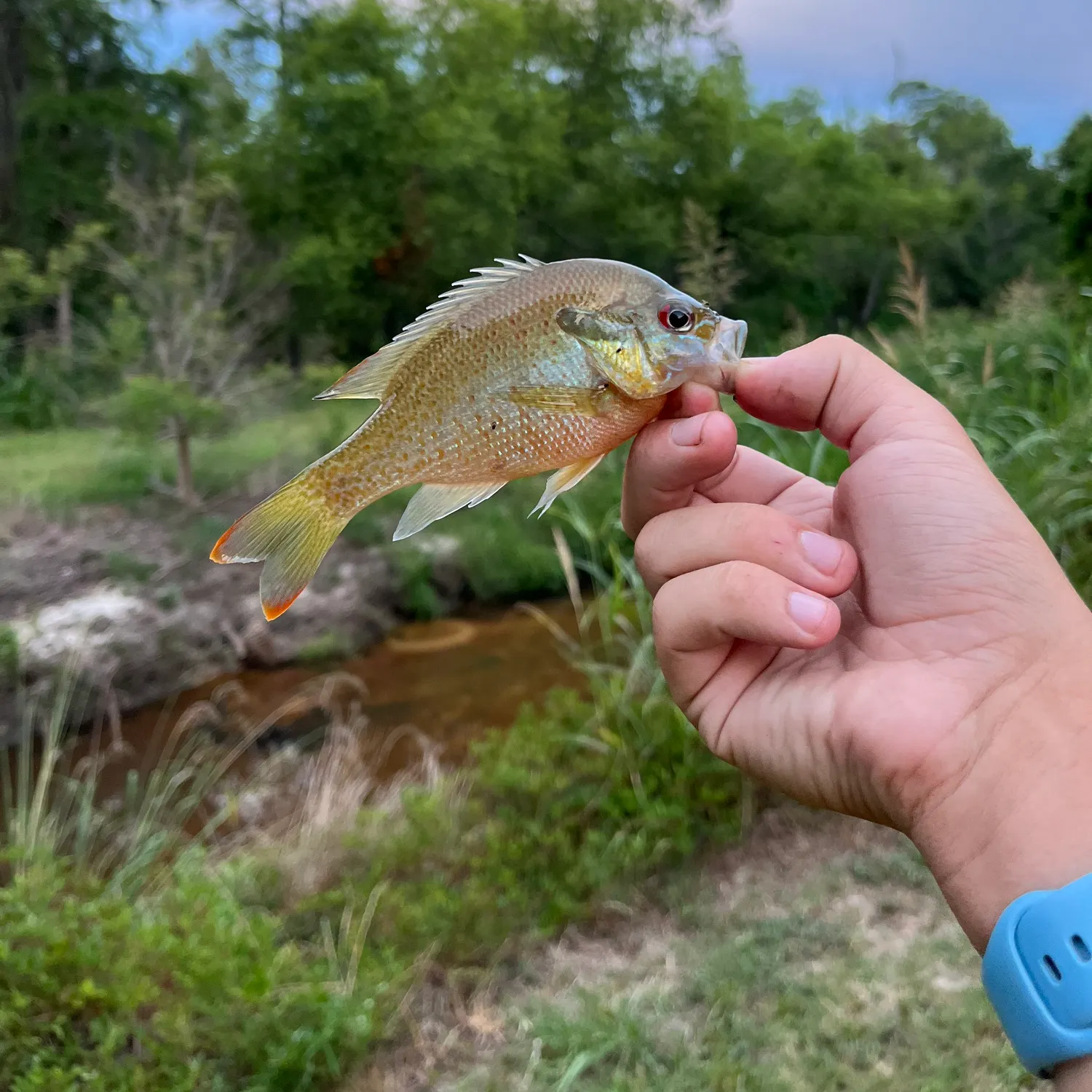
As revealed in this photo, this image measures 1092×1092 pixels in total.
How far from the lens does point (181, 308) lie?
7.49m

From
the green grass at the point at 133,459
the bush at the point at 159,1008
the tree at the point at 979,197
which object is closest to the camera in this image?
the bush at the point at 159,1008

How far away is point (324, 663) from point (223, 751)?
1.40 m

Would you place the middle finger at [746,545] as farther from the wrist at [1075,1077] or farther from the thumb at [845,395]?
the wrist at [1075,1077]

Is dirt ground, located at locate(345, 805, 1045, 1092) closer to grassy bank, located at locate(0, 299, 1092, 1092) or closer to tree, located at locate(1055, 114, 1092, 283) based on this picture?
grassy bank, located at locate(0, 299, 1092, 1092)

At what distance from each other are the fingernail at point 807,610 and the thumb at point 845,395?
0.42 meters

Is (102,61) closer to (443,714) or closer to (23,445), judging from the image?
(23,445)

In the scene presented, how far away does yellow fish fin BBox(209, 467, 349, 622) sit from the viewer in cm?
120

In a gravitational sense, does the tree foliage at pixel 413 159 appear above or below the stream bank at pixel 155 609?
above

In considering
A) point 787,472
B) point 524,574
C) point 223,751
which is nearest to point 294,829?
point 223,751

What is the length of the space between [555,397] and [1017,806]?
951mm

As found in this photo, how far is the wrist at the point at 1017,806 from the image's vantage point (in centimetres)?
116

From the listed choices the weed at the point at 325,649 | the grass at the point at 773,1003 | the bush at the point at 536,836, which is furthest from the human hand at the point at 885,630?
the weed at the point at 325,649

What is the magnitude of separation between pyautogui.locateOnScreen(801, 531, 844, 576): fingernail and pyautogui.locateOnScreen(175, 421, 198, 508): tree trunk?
7.03 m

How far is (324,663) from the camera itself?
22.0 feet
